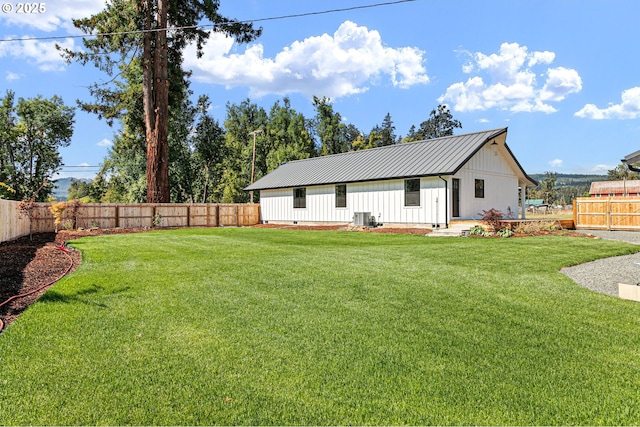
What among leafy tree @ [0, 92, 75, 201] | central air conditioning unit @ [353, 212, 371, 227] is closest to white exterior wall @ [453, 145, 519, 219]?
central air conditioning unit @ [353, 212, 371, 227]

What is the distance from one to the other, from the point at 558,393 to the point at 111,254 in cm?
907

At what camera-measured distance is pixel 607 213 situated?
16.9 meters

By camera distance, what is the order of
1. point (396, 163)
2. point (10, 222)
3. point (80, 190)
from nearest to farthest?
1. point (10, 222)
2. point (396, 163)
3. point (80, 190)

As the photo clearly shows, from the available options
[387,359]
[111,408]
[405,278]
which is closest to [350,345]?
[387,359]

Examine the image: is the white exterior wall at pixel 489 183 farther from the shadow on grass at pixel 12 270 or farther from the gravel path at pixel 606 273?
the shadow on grass at pixel 12 270

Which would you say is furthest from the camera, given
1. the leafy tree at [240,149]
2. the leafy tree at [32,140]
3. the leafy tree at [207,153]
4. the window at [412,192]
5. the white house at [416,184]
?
the leafy tree at [240,149]

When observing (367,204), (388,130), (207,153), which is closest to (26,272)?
(367,204)

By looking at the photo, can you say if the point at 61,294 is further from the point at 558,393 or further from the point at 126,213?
the point at 126,213

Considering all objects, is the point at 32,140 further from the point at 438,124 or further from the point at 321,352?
the point at 438,124

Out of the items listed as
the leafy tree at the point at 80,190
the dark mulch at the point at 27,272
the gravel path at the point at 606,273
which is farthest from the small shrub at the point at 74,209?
the gravel path at the point at 606,273

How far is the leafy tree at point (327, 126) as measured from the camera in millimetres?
46625

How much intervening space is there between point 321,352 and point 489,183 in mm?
18617

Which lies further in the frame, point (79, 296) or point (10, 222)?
point (10, 222)

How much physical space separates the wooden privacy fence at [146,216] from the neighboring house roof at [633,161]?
18217mm
